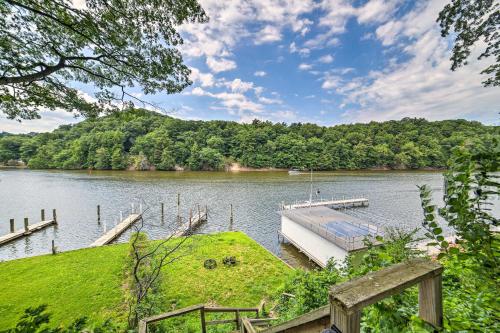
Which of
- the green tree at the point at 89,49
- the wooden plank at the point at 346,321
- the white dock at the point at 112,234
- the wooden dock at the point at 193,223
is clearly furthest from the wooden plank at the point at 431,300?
the wooden dock at the point at 193,223

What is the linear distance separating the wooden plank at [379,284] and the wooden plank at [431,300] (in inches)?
1.5

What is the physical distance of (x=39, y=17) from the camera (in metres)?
4.65

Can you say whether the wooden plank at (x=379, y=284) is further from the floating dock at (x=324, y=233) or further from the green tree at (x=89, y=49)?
the floating dock at (x=324, y=233)

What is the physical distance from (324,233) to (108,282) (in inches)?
429

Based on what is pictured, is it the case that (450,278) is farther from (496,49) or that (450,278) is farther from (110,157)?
(110,157)

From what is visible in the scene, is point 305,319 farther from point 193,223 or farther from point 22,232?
point 22,232

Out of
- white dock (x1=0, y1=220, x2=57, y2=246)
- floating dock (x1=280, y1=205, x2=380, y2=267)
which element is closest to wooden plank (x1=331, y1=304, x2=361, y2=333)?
floating dock (x1=280, y1=205, x2=380, y2=267)

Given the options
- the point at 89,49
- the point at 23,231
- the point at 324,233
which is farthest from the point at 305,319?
the point at 23,231

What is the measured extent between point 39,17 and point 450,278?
8878 millimetres

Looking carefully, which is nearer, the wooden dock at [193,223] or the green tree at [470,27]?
the green tree at [470,27]

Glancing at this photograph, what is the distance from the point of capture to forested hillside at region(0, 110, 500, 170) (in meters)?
59.6

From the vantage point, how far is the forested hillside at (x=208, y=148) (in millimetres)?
59594

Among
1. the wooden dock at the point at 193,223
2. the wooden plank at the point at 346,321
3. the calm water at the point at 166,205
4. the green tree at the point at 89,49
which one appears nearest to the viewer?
the wooden plank at the point at 346,321

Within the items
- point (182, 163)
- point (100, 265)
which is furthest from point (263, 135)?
point (100, 265)
